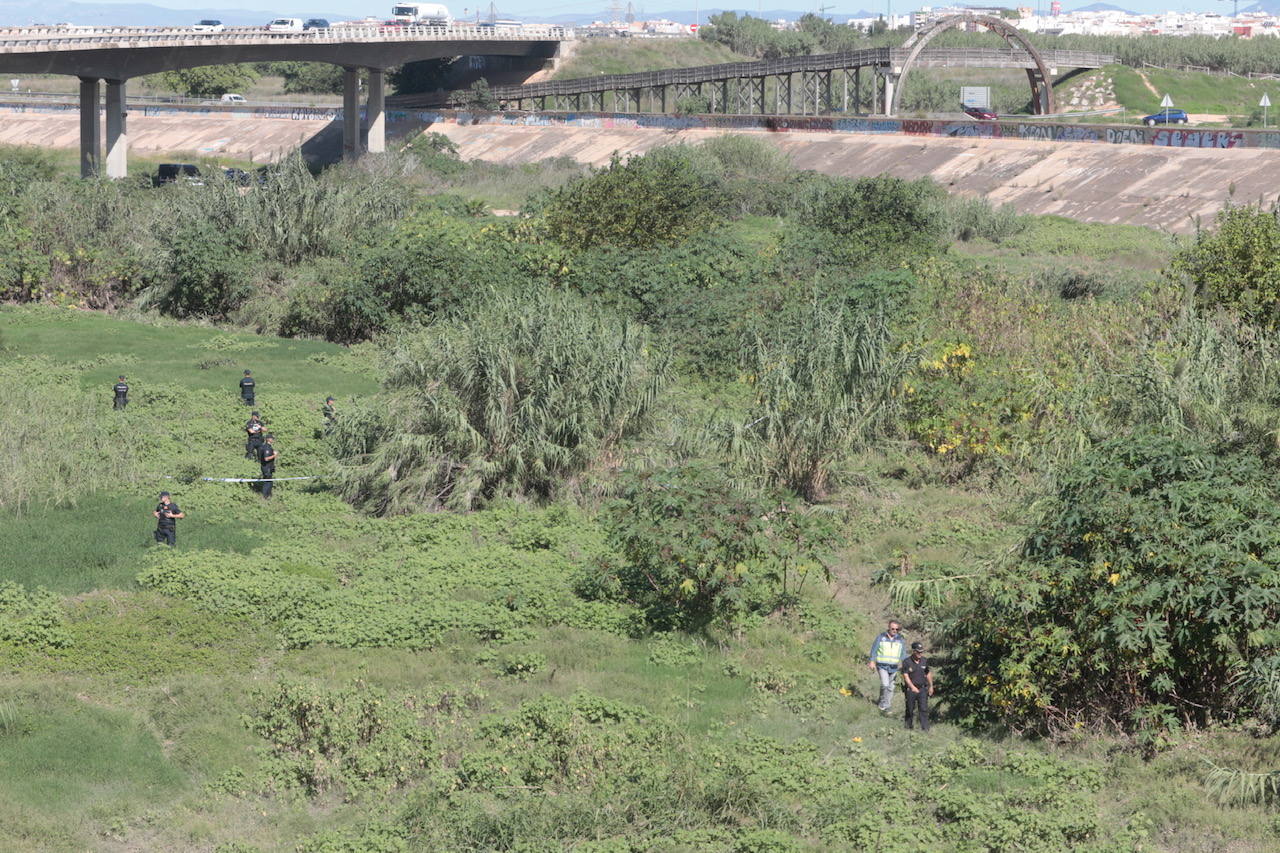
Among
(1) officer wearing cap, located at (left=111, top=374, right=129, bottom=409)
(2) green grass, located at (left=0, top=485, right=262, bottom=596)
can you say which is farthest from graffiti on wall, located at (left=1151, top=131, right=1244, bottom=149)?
(2) green grass, located at (left=0, top=485, right=262, bottom=596)

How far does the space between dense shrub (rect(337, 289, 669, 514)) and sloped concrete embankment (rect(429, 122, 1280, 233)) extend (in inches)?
1019

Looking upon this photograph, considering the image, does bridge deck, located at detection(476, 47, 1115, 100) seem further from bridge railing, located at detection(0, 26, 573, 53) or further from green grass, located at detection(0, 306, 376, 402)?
green grass, located at detection(0, 306, 376, 402)

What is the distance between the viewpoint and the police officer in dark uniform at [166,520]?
2178cm

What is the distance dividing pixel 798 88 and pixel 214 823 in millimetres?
111273

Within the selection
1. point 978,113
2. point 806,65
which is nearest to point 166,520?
point 978,113

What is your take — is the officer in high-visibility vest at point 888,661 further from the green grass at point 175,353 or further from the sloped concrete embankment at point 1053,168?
the sloped concrete embankment at point 1053,168

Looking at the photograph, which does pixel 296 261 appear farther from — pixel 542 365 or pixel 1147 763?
pixel 1147 763

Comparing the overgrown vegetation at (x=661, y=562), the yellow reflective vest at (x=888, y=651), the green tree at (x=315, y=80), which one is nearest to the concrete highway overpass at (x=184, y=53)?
the green tree at (x=315, y=80)

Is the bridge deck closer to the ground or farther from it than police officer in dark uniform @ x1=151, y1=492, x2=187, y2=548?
farther from it

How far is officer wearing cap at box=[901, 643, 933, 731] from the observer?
645 inches

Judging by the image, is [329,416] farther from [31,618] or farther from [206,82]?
[206,82]

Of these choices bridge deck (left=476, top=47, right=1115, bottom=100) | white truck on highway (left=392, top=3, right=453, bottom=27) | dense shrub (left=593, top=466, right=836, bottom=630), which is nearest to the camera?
dense shrub (left=593, top=466, right=836, bottom=630)

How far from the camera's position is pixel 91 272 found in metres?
41.5

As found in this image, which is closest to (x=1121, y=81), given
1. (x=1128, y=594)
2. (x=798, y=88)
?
(x=798, y=88)
